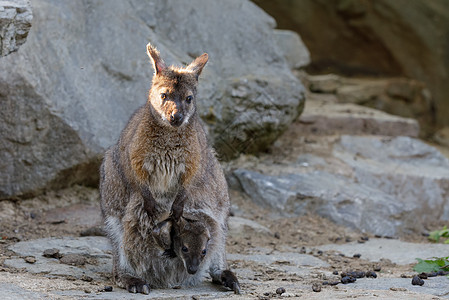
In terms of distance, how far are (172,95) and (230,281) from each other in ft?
4.79

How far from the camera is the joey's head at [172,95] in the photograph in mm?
5090

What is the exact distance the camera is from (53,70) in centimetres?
725

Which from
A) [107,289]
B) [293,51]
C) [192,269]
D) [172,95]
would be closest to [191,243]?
[192,269]

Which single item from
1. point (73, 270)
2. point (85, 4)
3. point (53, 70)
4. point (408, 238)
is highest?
point (85, 4)

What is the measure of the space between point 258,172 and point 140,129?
3518 mm

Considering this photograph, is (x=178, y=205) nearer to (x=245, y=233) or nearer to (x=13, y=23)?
(x=13, y=23)

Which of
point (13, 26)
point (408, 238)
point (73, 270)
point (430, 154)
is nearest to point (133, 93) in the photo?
point (13, 26)

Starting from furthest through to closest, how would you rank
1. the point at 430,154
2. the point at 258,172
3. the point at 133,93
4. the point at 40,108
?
1. the point at 430,154
2. the point at 258,172
3. the point at 133,93
4. the point at 40,108

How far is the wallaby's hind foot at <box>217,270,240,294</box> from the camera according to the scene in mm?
5086

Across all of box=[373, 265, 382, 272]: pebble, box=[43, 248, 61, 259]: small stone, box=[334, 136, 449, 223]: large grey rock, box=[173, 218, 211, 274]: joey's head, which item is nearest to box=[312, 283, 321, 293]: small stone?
box=[173, 218, 211, 274]: joey's head

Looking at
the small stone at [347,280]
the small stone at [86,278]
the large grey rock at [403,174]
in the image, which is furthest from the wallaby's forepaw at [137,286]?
the large grey rock at [403,174]

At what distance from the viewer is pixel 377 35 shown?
14.0 metres

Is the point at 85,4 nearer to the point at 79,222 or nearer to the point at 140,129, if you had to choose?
the point at 79,222

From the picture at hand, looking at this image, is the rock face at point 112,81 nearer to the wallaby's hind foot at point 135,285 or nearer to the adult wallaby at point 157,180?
the adult wallaby at point 157,180
